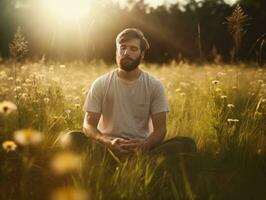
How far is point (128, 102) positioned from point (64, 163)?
152cm

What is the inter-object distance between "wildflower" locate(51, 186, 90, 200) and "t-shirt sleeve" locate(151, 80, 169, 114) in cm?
152

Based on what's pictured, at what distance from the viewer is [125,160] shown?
4.09 metres

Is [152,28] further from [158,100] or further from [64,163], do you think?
[64,163]

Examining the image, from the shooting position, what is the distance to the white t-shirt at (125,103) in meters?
4.51

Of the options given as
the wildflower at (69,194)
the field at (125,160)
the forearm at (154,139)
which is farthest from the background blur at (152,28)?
the wildflower at (69,194)

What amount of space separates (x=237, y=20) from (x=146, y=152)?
1.54m

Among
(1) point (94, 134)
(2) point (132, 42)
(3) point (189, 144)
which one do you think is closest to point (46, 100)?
(1) point (94, 134)

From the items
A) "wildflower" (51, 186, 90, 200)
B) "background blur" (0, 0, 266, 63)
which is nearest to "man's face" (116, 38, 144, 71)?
"wildflower" (51, 186, 90, 200)

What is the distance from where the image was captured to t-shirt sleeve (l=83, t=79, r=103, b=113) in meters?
4.50

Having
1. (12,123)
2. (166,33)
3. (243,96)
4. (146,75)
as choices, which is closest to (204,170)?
(146,75)

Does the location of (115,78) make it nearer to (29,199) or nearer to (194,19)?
(29,199)

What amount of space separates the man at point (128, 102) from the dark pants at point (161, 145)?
0.04 m

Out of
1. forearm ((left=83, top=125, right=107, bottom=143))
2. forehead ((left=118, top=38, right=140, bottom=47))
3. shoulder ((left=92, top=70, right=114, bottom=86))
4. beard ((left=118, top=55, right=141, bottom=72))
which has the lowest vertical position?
forearm ((left=83, top=125, right=107, bottom=143))

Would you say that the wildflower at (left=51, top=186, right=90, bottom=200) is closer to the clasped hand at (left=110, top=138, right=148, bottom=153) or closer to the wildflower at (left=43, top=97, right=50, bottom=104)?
the clasped hand at (left=110, top=138, right=148, bottom=153)
